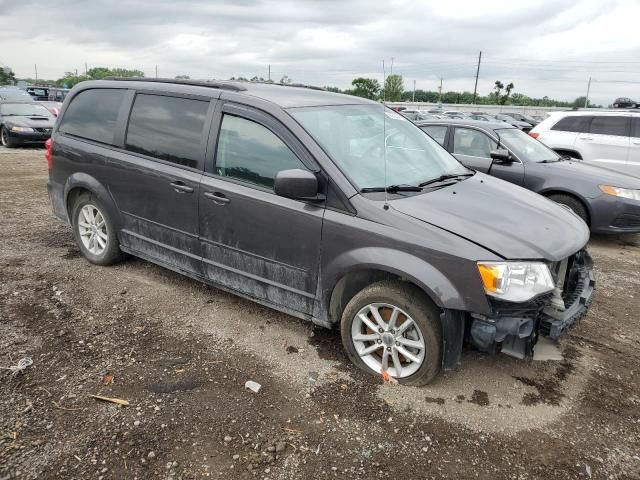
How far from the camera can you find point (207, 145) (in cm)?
378

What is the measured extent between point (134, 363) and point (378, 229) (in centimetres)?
189

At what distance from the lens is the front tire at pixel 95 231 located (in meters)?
4.69

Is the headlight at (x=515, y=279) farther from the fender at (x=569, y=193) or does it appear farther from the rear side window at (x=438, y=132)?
the rear side window at (x=438, y=132)

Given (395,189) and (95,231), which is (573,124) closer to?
(395,189)

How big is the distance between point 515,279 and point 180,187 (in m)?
2.56

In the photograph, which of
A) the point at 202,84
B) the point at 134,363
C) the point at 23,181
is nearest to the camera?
the point at 134,363

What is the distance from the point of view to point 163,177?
398cm

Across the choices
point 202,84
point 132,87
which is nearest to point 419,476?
point 202,84

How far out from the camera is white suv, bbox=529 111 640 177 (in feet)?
29.5

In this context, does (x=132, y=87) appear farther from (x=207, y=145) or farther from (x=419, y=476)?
(x=419, y=476)

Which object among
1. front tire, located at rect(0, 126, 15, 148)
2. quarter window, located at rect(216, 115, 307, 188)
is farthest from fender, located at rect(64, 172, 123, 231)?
front tire, located at rect(0, 126, 15, 148)

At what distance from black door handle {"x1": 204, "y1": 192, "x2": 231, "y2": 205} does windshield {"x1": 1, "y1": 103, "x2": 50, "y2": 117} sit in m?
13.9

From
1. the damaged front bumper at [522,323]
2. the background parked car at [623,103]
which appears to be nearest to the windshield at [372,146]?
the damaged front bumper at [522,323]

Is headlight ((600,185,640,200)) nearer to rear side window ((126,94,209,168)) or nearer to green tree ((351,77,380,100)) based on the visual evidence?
green tree ((351,77,380,100))
